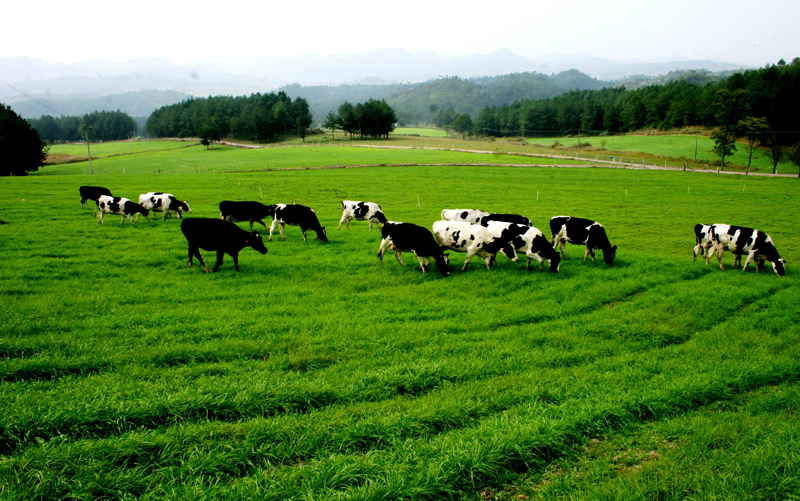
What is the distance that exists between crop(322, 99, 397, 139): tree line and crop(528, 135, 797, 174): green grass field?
2540 inches

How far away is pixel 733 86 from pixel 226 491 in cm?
14427

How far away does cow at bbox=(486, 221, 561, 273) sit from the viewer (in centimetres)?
1544

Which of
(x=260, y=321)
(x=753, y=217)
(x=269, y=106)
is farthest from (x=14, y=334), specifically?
(x=269, y=106)

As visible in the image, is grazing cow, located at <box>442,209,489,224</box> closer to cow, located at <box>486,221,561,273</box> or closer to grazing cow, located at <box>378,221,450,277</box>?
cow, located at <box>486,221,561,273</box>

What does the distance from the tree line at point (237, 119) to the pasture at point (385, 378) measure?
119971 mm

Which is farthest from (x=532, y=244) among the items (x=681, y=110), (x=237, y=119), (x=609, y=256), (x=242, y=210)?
(x=237, y=119)

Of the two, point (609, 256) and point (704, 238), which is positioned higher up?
point (704, 238)

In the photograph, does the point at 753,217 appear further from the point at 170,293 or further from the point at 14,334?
the point at 14,334

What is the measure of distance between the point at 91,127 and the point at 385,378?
218 metres

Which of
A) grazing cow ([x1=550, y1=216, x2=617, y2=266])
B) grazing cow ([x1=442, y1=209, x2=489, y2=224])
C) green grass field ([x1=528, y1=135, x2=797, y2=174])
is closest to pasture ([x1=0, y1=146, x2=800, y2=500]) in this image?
grazing cow ([x1=550, y1=216, x2=617, y2=266])

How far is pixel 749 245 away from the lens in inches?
655

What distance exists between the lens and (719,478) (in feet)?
17.0

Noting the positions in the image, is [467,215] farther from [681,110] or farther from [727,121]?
[681,110]

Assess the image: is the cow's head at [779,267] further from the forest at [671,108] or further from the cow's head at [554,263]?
the forest at [671,108]
